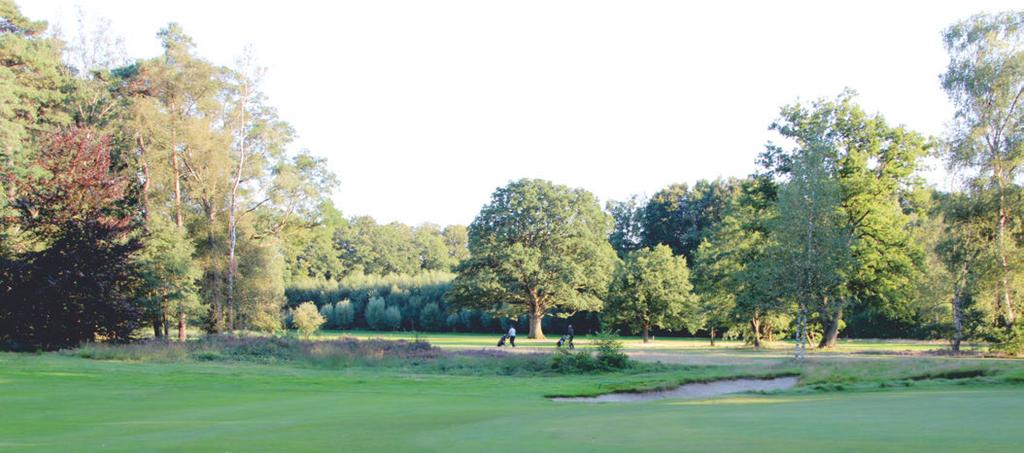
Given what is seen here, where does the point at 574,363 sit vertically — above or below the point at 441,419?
below

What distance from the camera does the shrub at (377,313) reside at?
305 ft

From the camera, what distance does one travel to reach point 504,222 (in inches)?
2601

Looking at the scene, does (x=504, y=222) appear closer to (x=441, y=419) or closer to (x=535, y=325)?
(x=535, y=325)

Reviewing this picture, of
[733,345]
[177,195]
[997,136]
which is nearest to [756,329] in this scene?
[733,345]

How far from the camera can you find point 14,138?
40.7m

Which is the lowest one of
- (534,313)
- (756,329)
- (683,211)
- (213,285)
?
(756,329)

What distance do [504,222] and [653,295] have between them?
14.8 m

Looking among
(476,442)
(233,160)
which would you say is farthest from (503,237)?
(476,442)

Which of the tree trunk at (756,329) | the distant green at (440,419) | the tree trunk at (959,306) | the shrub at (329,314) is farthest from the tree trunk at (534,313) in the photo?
the distant green at (440,419)

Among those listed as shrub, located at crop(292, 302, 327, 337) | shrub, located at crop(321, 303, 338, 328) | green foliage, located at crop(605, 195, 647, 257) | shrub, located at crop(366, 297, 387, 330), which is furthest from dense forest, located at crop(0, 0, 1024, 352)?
shrub, located at crop(321, 303, 338, 328)

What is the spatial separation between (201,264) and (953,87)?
47.9 metres

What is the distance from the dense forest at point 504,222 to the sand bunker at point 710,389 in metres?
10.6

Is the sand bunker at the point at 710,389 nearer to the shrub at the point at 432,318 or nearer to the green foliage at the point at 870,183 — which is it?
the green foliage at the point at 870,183

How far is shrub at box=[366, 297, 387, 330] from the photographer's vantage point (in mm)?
92875
